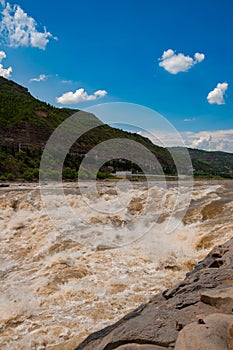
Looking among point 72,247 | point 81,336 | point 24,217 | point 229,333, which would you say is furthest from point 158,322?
point 24,217

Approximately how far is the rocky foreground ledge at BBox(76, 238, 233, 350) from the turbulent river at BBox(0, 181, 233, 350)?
4.66 ft

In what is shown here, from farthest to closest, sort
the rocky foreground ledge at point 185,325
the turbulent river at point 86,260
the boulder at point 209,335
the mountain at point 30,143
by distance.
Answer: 1. the mountain at point 30,143
2. the turbulent river at point 86,260
3. the rocky foreground ledge at point 185,325
4. the boulder at point 209,335

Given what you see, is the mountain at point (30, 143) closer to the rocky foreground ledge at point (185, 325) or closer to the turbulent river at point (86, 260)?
the turbulent river at point (86, 260)

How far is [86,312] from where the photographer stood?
230 inches

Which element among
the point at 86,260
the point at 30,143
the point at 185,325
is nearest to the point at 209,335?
the point at 185,325

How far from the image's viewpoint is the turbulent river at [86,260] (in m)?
5.54

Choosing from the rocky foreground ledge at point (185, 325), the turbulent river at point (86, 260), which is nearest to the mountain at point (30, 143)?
the turbulent river at point (86, 260)

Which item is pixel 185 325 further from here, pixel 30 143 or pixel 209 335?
pixel 30 143

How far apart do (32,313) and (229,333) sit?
432 cm

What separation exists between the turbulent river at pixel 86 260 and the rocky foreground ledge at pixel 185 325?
1419 millimetres

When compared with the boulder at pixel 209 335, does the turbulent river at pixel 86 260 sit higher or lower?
lower

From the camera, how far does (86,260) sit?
28.1 feet

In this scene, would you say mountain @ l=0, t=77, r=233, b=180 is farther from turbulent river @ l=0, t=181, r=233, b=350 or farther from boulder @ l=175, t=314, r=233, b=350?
boulder @ l=175, t=314, r=233, b=350

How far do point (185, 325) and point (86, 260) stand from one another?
5.49m
